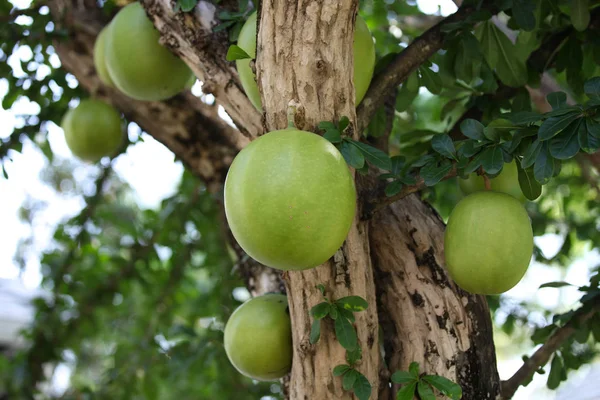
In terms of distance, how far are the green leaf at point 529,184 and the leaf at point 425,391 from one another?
398 millimetres

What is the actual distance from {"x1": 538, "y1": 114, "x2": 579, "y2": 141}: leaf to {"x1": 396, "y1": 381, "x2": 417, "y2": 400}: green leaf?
19.7 inches

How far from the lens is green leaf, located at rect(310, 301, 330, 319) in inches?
43.8

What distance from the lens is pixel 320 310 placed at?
1117 millimetres

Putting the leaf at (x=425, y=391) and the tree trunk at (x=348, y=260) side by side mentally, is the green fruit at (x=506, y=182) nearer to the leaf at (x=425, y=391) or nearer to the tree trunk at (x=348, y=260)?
the tree trunk at (x=348, y=260)

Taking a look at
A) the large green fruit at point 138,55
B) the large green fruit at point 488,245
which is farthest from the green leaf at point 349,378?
the large green fruit at point 138,55

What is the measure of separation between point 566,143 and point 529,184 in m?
0.14

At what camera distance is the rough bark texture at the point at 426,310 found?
1.25m

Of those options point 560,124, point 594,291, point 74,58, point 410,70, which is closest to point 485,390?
point 594,291

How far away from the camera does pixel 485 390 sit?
1257mm

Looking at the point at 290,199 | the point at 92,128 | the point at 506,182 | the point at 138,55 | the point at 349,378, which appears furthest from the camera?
the point at 92,128

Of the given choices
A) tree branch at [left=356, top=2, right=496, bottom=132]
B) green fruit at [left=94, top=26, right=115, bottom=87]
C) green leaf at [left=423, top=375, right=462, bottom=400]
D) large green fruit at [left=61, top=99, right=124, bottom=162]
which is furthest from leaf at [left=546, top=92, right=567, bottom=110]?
large green fruit at [left=61, top=99, right=124, bottom=162]

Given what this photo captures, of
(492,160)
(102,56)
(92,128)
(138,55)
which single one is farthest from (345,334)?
(92,128)

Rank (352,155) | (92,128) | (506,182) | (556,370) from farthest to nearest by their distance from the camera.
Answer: (92,128) < (556,370) < (506,182) < (352,155)

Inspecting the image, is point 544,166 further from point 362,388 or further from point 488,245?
point 362,388
